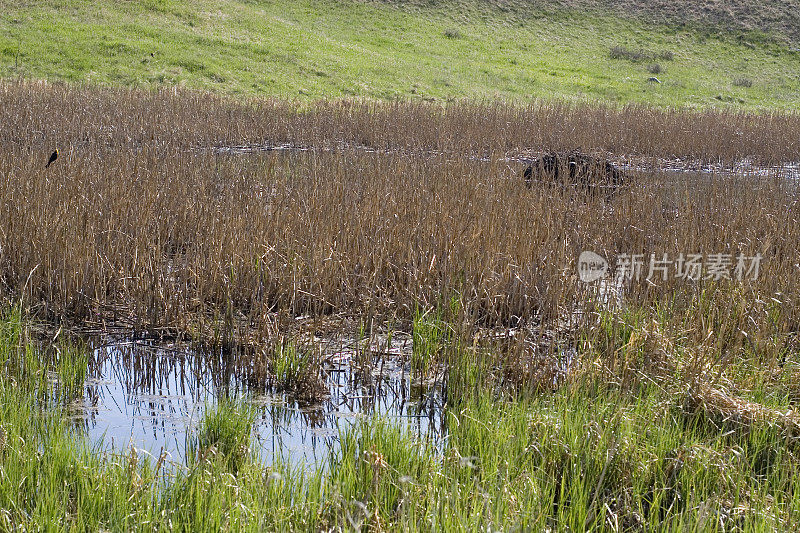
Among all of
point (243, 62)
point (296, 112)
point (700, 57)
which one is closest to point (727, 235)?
point (296, 112)

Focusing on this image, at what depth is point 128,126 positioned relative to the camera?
507 inches

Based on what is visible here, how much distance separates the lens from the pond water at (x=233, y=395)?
3504 mm

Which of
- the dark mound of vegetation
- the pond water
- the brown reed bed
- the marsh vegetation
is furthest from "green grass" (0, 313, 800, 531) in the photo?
the dark mound of vegetation

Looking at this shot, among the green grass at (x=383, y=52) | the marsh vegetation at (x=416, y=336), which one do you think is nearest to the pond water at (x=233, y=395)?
the marsh vegetation at (x=416, y=336)

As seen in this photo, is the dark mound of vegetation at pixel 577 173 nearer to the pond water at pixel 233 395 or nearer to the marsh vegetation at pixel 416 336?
the marsh vegetation at pixel 416 336

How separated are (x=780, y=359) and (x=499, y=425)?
→ 1.88m

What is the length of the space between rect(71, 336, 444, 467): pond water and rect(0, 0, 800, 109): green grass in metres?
18.2

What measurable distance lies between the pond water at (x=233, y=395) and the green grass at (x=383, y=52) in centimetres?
1821

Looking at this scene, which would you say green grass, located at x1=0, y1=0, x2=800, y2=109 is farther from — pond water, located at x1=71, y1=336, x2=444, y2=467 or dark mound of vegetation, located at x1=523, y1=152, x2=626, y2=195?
pond water, located at x1=71, y1=336, x2=444, y2=467

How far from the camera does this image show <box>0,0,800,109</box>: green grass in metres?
23.5

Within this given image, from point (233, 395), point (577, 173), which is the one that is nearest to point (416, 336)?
point (233, 395)

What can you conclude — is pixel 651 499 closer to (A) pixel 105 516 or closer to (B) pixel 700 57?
(A) pixel 105 516

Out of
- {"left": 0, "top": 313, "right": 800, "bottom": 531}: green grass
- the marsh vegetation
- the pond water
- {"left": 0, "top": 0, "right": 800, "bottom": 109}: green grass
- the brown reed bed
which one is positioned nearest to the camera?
{"left": 0, "top": 313, "right": 800, "bottom": 531}: green grass

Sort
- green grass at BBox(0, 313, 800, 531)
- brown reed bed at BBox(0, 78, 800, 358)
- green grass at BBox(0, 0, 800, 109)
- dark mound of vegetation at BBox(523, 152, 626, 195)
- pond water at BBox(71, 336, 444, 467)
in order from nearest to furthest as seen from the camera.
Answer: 1. green grass at BBox(0, 313, 800, 531)
2. pond water at BBox(71, 336, 444, 467)
3. brown reed bed at BBox(0, 78, 800, 358)
4. dark mound of vegetation at BBox(523, 152, 626, 195)
5. green grass at BBox(0, 0, 800, 109)
